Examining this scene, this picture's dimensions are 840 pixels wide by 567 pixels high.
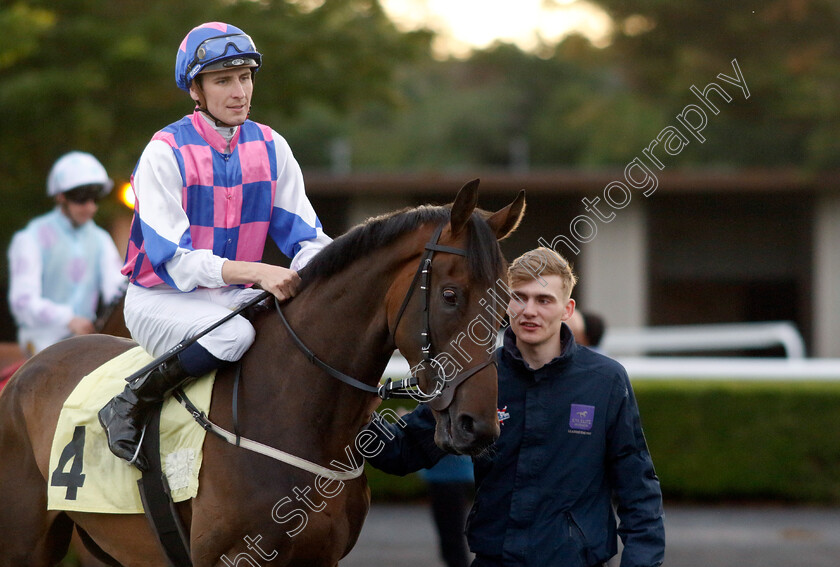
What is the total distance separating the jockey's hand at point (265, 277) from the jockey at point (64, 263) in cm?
236

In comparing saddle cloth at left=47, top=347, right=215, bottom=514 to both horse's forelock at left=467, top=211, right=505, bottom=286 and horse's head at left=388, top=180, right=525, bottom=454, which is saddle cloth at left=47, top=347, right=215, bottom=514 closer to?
horse's head at left=388, top=180, right=525, bottom=454

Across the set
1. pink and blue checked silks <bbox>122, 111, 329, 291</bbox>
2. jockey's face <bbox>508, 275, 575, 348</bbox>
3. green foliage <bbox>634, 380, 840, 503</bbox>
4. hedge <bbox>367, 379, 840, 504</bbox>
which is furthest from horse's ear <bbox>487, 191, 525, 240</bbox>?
green foliage <bbox>634, 380, 840, 503</bbox>

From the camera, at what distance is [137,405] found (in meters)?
3.06

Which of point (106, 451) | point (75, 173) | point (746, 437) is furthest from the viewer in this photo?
point (746, 437)

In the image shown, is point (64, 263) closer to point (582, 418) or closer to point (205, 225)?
point (205, 225)

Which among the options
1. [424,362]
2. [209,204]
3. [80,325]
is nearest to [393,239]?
[424,362]

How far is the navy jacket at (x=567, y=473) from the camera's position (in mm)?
2953

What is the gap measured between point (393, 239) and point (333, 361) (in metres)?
0.42

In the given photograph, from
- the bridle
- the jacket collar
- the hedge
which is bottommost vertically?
the hedge

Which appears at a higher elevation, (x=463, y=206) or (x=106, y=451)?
(x=463, y=206)

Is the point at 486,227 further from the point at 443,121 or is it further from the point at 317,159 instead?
the point at 443,121

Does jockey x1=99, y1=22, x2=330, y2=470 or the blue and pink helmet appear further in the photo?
the blue and pink helmet

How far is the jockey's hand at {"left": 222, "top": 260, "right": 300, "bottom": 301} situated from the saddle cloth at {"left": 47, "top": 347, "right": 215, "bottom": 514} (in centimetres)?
35

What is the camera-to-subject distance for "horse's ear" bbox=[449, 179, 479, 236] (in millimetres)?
2695
